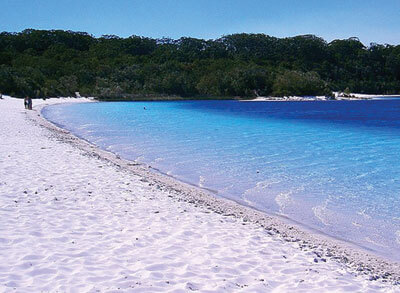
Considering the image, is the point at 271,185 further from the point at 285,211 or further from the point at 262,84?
the point at 262,84

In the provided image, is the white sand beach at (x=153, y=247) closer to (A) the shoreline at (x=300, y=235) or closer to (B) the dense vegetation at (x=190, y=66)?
(A) the shoreline at (x=300, y=235)

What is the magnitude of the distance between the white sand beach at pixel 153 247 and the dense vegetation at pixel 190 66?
6844 cm

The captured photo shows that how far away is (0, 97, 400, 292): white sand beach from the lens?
→ 4.88 meters

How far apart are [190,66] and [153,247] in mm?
132489

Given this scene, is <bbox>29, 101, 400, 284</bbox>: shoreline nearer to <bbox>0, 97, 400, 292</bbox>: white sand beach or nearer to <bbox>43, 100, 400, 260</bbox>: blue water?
<bbox>0, 97, 400, 292</bbox>: white sand beach

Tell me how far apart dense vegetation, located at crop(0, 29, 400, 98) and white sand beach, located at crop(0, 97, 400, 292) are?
68444mm

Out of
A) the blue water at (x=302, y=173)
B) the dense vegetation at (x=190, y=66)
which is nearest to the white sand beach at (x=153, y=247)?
the blue water at (x=302, y=173)

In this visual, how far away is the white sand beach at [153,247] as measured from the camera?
4875 millimetres

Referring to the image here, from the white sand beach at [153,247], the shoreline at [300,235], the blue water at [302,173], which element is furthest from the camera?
the blue water at [302,173]

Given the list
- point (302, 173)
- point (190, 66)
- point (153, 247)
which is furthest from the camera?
point (190, 66)

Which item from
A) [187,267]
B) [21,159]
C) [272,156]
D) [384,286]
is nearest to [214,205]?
[187,267]

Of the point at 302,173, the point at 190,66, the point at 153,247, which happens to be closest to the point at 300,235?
the point at 153,247

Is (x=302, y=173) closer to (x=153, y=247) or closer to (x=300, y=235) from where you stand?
(x=300, y=235)

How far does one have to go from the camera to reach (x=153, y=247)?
6031 millimetres
